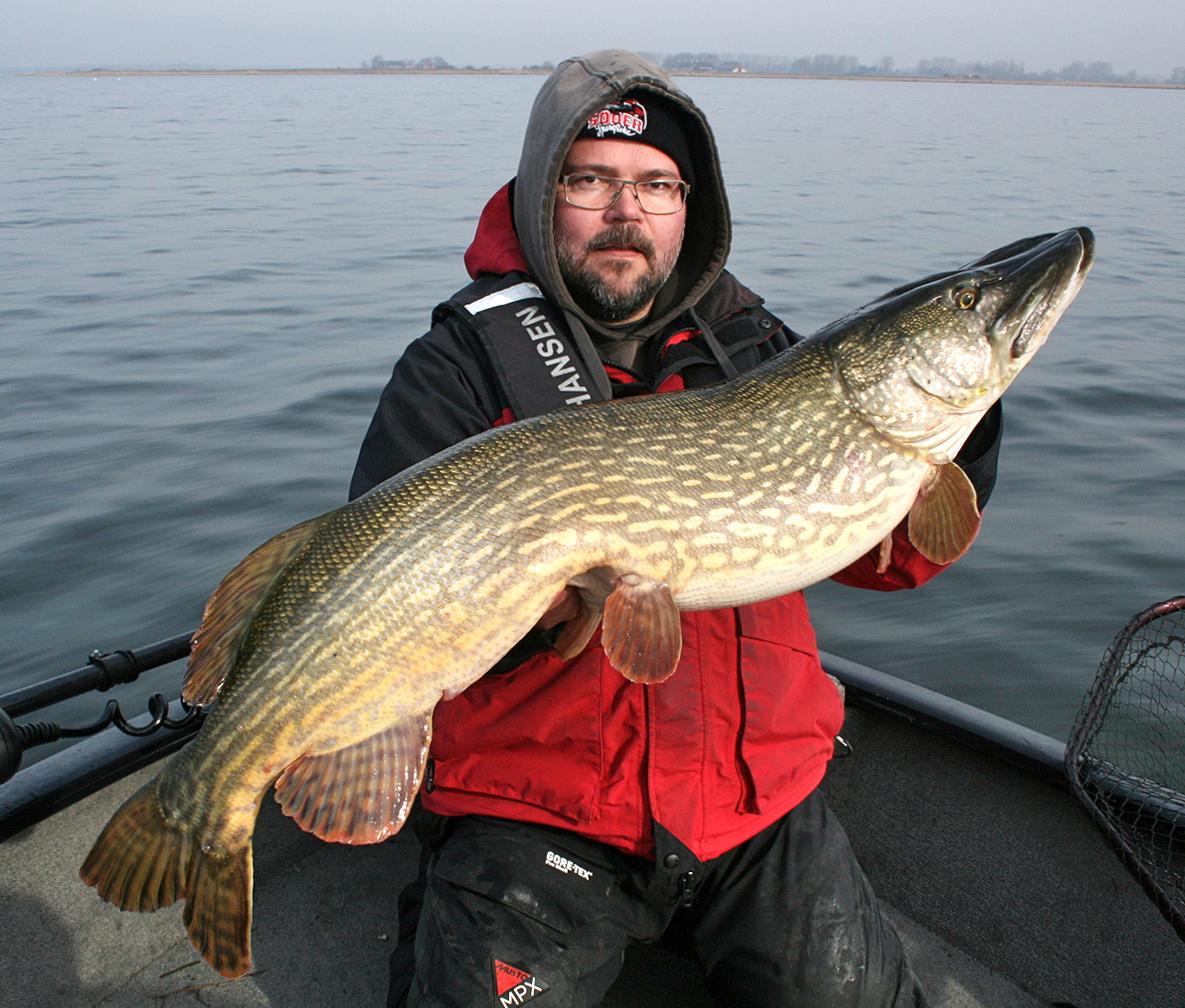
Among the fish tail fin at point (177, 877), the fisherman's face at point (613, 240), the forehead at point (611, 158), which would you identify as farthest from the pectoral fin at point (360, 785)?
the forehead at point (611, 158)

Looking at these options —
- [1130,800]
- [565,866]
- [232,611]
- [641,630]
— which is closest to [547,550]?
[641,630]

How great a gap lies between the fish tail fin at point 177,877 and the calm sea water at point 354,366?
2.67 meters

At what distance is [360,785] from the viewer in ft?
6.08

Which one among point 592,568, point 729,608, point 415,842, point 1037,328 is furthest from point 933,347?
point 415,842

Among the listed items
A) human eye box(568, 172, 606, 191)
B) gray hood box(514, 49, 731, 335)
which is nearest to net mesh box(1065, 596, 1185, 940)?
gray hood box(514, 49, 731, 335)

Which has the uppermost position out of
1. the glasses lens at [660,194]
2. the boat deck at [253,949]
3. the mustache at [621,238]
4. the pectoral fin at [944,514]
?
the glasses lens at [660,194]

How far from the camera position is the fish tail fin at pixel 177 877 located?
5.78ft

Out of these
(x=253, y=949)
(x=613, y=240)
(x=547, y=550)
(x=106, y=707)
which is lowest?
(x=253, y=949)

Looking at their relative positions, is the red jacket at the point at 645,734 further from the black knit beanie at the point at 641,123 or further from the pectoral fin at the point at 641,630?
the black knit beanie at the point at 641,123

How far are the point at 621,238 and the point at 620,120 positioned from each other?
0.36 meters

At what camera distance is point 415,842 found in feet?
9.39

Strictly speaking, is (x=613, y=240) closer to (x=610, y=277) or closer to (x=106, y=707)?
(x=610, y=277)

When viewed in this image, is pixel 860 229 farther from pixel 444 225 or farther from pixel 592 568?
pixel 592 568

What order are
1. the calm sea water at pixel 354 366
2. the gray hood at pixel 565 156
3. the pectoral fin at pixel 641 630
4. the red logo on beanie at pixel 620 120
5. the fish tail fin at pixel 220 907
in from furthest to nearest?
the calm sea water at pixel 354 366, the red logo on beanie at pixel 620 120, the gray hood at pixel 565 156, the pectoral fin at pixel 641 630, the fish tail fin at pixel 220 907
